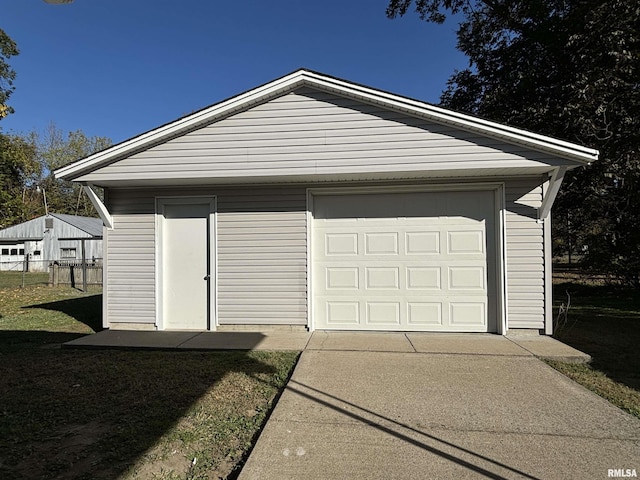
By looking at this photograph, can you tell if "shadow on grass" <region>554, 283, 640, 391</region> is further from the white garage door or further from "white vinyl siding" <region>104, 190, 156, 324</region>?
"white vinyl siding" <region>104, 190, 156, 324</region>

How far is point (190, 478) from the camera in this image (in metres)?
2.62

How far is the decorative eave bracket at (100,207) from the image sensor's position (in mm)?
6473

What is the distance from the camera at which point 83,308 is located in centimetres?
1004

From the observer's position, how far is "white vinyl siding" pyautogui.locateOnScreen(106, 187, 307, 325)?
659cm

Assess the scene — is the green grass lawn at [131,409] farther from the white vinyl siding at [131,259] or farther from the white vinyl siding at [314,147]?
the white vinyl siding at [314,147]

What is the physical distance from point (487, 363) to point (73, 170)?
6.90 meters

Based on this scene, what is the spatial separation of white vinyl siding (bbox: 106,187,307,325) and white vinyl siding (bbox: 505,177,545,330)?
11.2ft

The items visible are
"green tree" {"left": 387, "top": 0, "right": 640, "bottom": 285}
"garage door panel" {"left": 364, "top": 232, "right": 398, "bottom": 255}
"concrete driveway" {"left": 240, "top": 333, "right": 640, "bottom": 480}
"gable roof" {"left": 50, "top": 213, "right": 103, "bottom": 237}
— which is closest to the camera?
"concrete driveway" {"left": 240, "top": 333, "right": 640, "bottom": 480}

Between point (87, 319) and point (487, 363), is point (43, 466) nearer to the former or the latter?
point (487, 363)

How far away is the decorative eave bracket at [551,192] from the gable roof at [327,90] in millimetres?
251

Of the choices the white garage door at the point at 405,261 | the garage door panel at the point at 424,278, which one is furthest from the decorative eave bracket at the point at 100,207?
the garage door panel at the point at 424,278

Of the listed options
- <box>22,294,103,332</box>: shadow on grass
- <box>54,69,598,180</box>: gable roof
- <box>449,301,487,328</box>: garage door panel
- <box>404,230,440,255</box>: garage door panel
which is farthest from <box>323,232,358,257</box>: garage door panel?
<box>22,294,103,332</box>: shadow on grass

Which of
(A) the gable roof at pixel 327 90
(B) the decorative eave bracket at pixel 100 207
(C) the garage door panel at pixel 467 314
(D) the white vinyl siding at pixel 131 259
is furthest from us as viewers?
(D) the white vinyl siding at pixel 131 259

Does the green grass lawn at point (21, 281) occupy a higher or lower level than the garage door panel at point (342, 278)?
lower
